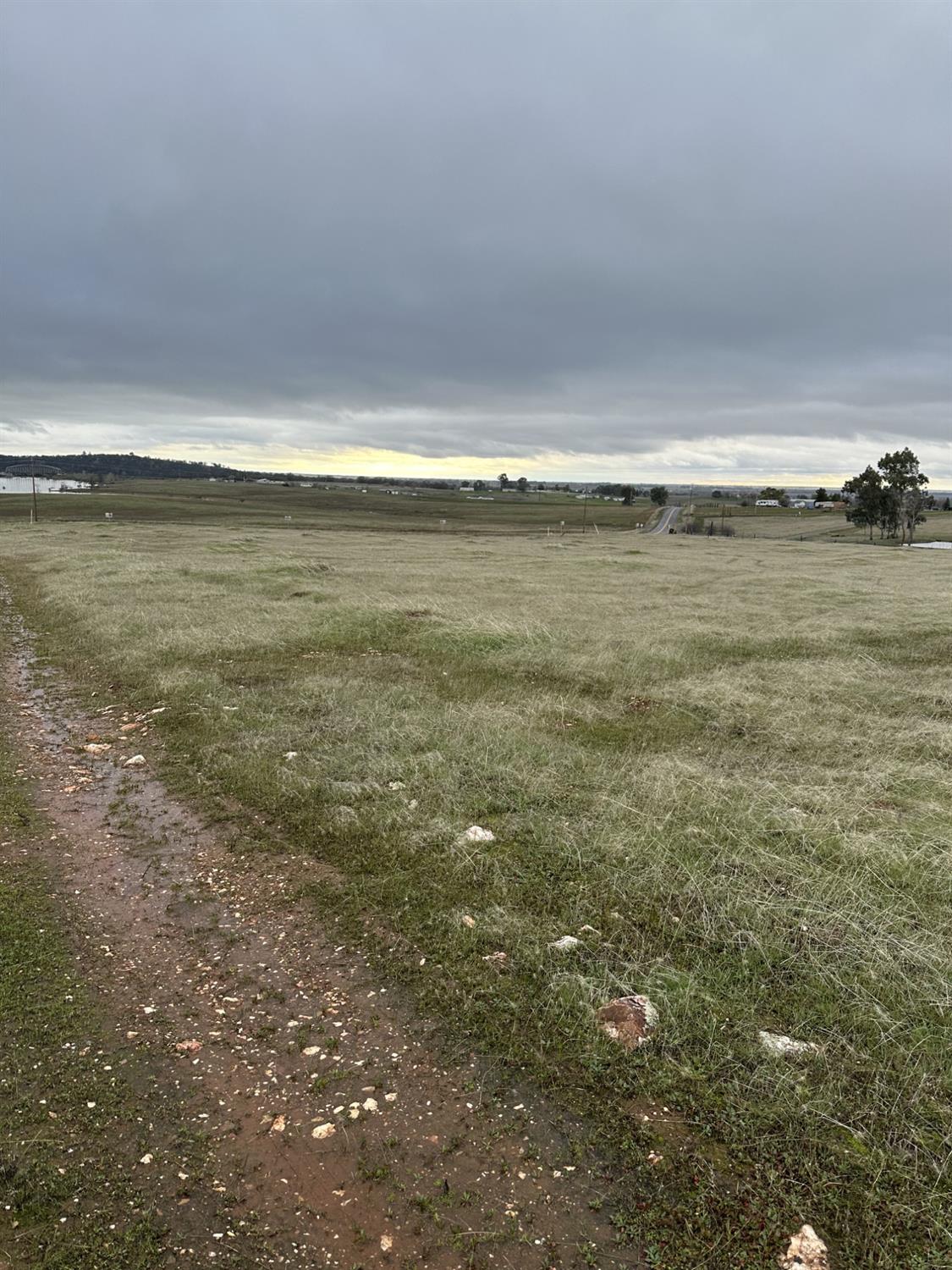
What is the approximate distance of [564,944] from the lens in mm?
5891

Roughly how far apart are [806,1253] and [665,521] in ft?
518

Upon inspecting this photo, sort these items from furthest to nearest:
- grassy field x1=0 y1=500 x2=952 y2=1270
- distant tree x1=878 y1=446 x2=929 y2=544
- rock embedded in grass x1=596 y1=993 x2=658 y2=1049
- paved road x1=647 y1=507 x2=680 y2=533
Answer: paved road x1=647 y1=507 x2=680 y2=533 < distant tree x1=878 y1=446 x2=929 y2=544 < rock embedded in grass x1=596 y1=993 x2=658 y2=1049 < grassy field x1=0 y1=500 x2=952 y2=1270

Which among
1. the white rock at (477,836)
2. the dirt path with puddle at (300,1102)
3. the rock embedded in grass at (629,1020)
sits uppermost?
the white rock at (477,836)

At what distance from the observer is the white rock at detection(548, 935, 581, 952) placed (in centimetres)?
584

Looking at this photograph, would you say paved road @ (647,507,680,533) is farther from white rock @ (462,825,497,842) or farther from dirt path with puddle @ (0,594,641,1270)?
dirt path with puddle @ (0,594,641,1270)

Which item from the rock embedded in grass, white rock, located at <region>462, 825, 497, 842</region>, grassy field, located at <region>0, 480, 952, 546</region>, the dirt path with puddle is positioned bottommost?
the dirt path with puddle

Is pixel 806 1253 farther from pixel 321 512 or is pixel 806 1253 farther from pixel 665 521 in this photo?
pixel 665 521

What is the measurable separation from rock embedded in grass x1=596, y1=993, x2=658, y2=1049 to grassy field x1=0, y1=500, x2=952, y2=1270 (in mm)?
101

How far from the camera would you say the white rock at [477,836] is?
7.74 metres

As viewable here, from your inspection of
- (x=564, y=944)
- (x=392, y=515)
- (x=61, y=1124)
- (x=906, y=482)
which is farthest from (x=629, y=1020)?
(x=392, y=515)

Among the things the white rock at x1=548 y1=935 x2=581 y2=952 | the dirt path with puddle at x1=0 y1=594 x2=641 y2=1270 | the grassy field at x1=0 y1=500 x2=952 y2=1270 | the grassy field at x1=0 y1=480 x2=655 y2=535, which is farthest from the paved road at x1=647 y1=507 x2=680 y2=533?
the dirt path with puddle at x1=0 y1=594 x2=641 y2=1270

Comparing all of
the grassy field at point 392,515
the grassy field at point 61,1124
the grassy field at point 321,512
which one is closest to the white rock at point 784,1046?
the grassy field at point 61,1124

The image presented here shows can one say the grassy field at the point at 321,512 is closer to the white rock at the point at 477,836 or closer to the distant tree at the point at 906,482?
the distant tree at the point at 906,482

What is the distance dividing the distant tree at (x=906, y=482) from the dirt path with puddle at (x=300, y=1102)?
391 feet
